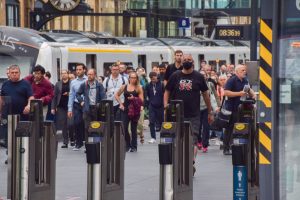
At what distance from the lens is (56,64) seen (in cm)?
3325

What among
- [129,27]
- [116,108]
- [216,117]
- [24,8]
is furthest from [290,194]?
[129,27]

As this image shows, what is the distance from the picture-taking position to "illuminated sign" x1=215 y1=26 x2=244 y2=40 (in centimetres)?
2725

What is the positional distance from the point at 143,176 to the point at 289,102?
8.11 meters

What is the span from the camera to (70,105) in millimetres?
24375

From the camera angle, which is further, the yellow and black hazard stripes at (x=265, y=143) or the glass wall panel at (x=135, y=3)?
the glass wall panel at (x=135, y=3)

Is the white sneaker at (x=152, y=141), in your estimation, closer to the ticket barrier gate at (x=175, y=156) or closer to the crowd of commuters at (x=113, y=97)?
the crowd of commuters at (x=113, y=97)

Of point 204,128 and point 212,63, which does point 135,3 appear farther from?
point 204,128

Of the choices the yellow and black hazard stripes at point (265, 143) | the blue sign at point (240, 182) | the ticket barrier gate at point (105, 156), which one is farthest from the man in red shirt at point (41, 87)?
the yellow and black hazard stripes at point (265, 143)

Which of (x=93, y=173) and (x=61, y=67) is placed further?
(x=61, y=67)

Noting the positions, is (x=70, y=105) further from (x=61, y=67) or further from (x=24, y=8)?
(x=24, y=8)

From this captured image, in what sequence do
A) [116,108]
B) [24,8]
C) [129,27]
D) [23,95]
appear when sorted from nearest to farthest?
[23,95] → [116,108] → [24,8] → [129,27]

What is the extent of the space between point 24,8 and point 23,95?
34.2 metres

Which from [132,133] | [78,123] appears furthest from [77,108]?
[132,133]

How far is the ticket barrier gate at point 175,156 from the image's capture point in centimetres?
1297
